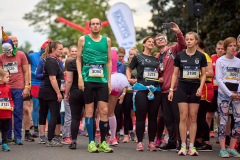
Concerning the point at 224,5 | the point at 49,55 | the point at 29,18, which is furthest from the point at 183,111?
the point at 29,18

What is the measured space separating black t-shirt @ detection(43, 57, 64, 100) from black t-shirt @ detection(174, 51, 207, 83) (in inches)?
99.4

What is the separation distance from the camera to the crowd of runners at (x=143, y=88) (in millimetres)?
6340

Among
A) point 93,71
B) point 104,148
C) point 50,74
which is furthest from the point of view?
point 50,74

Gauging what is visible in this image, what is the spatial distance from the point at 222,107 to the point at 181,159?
1369mm

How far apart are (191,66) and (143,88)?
1004mm

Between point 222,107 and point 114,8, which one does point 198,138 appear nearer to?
point 222,107

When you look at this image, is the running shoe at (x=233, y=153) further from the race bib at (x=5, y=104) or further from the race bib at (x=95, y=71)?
the race bib at (x=5, y=104)

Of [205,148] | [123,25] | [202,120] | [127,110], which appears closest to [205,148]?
[205,148]

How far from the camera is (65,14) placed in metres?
42.9

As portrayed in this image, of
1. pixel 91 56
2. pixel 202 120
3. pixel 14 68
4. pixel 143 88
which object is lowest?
pixel 202 120

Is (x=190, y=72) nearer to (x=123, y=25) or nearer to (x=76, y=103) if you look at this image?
(x=76, y=103)

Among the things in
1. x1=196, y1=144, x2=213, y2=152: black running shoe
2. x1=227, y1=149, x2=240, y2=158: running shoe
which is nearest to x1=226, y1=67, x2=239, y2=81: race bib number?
x1=227, y1=149, x2=240, y2=158: running shoe

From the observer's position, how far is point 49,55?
7672 millimetres

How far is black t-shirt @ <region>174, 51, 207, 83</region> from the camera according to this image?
6332 mm
